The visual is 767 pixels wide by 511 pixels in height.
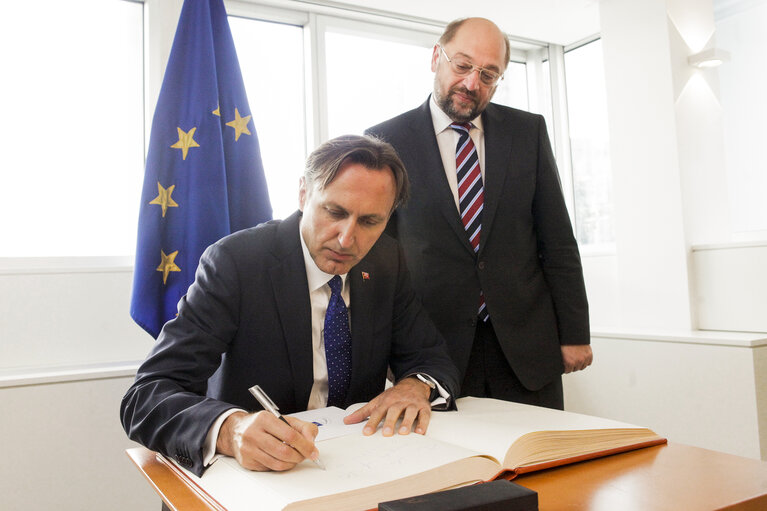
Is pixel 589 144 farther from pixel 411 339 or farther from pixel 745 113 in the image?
pixel 411 339

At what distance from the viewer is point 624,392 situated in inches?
127

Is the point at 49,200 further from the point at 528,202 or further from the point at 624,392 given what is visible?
the point at 624,392

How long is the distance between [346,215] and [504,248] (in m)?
0.65

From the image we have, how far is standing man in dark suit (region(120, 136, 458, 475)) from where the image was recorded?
1.16 meters

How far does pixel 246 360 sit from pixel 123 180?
2.04 meters

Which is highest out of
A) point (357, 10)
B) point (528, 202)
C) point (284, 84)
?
point (357, 10)

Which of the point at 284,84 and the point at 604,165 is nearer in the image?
the point at 284,84

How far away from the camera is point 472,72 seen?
5.73ft

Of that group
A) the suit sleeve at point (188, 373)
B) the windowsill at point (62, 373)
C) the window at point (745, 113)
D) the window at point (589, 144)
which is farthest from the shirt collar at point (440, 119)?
the window at point (589, 144)

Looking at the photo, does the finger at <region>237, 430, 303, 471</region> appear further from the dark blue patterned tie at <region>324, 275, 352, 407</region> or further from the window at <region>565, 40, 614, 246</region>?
the window at <region>565, 40, 614, 246</region>

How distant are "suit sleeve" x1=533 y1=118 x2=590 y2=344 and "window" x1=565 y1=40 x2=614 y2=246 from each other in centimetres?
249

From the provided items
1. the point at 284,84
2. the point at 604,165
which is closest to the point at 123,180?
the point at 284,84

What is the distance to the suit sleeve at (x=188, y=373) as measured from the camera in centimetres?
97

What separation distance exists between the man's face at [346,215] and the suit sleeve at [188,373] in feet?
0.65
